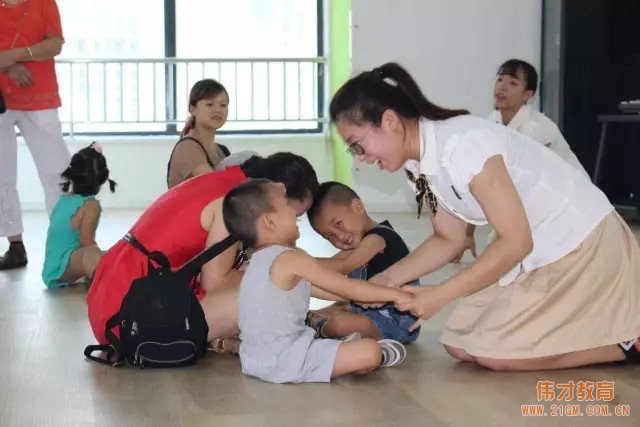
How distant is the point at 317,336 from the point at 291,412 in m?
0.67

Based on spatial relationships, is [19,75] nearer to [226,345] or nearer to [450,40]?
[226,345]

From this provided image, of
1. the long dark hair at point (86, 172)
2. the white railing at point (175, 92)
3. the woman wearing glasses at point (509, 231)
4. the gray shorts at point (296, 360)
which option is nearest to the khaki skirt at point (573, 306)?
the woman wearing glasses at point (509, 231)

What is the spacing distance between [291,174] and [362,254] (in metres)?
0.39

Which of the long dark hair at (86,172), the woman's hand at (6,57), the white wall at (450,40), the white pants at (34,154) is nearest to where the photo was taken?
the long dark hair at (86,172)

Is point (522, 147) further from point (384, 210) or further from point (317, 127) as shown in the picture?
point (317, 127)

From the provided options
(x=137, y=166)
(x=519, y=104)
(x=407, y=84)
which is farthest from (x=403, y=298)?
(x=137, y=166)

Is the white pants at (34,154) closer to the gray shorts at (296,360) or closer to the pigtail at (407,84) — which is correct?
the gray shorts at (296,360)

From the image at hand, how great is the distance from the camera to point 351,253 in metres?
2.89

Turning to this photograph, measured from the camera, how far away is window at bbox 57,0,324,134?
7871 millimetres

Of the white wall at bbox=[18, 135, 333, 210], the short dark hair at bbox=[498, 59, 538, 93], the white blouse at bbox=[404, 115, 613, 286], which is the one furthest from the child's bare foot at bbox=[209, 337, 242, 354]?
the white wall at bbox=[18, 135, 333, 210]

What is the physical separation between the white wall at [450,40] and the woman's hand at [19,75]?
300 cm

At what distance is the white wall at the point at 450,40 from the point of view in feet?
23.2

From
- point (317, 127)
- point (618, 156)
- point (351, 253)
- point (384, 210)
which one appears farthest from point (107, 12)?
point (351, 253)

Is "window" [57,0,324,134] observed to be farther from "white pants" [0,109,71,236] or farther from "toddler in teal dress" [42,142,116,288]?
"toddler in teal dress" [42,142,116,288]
